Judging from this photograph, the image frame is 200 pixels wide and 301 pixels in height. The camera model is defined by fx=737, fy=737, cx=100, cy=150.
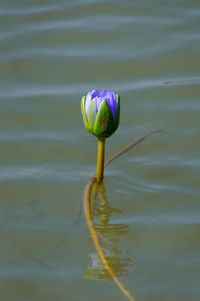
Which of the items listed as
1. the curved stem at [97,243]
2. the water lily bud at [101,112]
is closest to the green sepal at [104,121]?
the water lily bud at [101,112]

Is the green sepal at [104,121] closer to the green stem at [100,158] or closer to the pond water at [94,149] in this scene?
the green stem at [100,158]

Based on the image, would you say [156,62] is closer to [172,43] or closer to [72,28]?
[172,43]

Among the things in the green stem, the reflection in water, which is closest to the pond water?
the reflection in water

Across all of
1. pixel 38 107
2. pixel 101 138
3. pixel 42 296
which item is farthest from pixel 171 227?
pixel 38 107

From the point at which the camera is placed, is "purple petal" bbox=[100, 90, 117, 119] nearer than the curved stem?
No

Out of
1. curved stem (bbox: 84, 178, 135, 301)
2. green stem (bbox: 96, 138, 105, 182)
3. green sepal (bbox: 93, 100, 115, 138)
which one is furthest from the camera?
green stem (bbox: 96, 138, 105, 182)

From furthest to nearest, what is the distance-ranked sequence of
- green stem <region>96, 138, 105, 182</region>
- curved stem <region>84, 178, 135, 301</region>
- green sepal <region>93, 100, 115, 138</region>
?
green stem <region>96, 138, 105, 182</region>, green sepal <region>93, 100, 115, 138</region>, curved stem <region>84, 178, 135, 301</region>

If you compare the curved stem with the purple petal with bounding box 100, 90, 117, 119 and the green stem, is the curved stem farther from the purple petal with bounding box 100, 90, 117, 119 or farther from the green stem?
the purple petal with bounding box 100, 90, 117, 119
